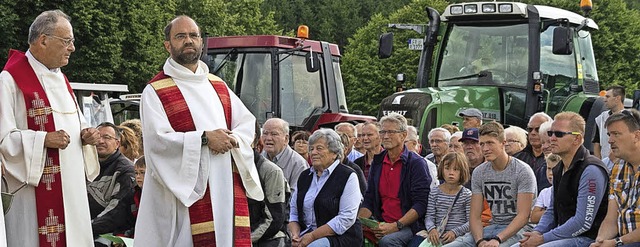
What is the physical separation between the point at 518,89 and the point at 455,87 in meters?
0.80

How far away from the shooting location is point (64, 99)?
6.84 m

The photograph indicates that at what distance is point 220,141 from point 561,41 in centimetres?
747

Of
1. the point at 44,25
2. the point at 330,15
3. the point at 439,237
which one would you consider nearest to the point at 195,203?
the point at 44,25

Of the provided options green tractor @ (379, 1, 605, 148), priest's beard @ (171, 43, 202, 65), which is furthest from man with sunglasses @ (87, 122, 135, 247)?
green tractor @ (379, 1, 605, 148)

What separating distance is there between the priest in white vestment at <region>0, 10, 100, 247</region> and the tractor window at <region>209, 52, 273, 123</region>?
861 cm

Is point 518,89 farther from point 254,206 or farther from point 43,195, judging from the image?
point 43,195

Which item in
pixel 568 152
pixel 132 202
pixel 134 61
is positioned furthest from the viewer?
pixel 134 61

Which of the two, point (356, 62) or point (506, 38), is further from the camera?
point (356, 62)

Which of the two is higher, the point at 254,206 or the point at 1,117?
the point at 1,117

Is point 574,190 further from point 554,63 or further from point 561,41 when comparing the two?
point 554,63

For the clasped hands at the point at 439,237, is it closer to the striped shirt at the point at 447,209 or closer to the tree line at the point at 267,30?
the striped shirt at the point at 447,209

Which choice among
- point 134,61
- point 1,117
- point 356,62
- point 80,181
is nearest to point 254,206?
point 80,181

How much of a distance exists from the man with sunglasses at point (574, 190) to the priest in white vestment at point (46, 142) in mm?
3054

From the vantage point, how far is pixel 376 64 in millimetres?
49375
